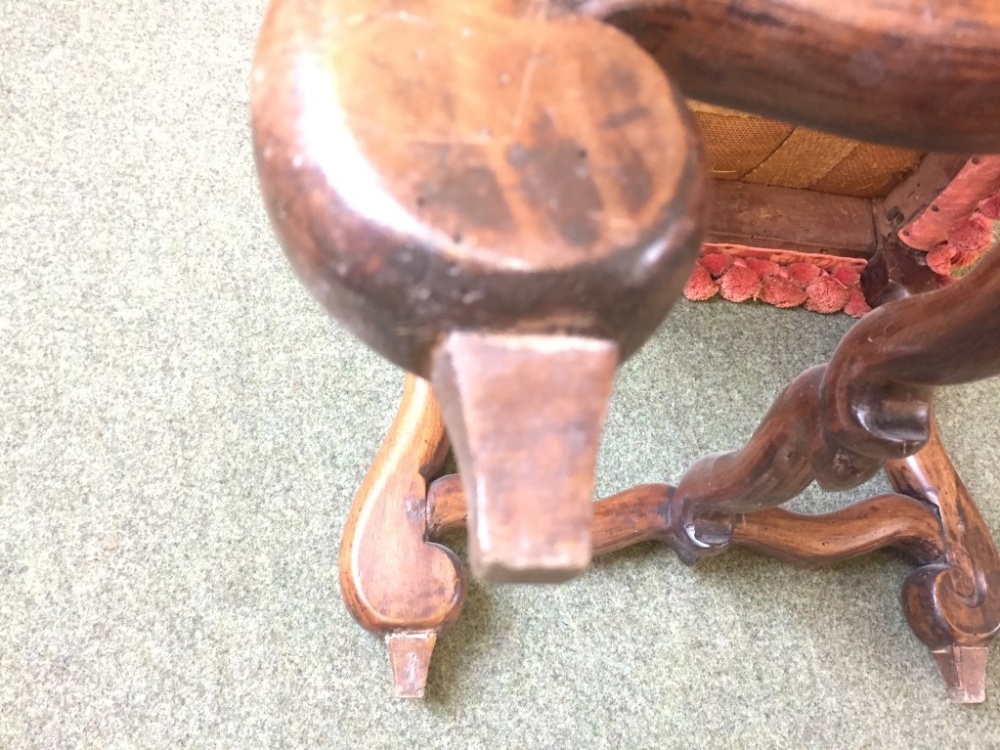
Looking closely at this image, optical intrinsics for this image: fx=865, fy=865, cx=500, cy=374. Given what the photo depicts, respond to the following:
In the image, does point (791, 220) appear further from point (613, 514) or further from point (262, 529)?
point (262, 529)

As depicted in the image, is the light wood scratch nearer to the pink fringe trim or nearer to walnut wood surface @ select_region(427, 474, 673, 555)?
walnut wood surface @ select_region(427, 474, 673, 555)

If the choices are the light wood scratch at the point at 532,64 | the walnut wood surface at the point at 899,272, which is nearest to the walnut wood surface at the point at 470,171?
the light wood scratch at the point at 532,64

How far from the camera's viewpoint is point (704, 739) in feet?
2.68

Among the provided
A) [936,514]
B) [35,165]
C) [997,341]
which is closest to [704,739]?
[936,514]

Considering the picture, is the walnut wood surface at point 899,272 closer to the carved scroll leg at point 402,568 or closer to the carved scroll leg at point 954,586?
the carved scroll leg at point 954,586

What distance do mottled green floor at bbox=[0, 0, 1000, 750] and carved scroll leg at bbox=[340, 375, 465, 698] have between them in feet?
0.20

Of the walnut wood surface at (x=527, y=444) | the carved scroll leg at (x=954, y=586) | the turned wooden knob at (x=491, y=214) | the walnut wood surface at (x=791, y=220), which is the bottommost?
the carved scroll leg at (x=954, y=586)

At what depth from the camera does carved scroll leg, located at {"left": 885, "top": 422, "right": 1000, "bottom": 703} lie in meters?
0.84

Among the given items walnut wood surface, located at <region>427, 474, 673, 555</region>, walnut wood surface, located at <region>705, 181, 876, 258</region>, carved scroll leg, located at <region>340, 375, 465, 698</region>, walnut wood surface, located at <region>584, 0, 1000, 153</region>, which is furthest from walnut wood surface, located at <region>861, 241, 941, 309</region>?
walnut wood surface, located at <region>584, 0, 1000, 153</region>

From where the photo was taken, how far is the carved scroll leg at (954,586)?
841mm

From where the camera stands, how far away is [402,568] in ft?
2.52

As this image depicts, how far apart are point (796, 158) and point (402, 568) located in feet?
1.96

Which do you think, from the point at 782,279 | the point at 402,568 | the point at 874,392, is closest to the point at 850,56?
the point at 874,392

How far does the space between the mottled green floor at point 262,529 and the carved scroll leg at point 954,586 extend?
39mm
